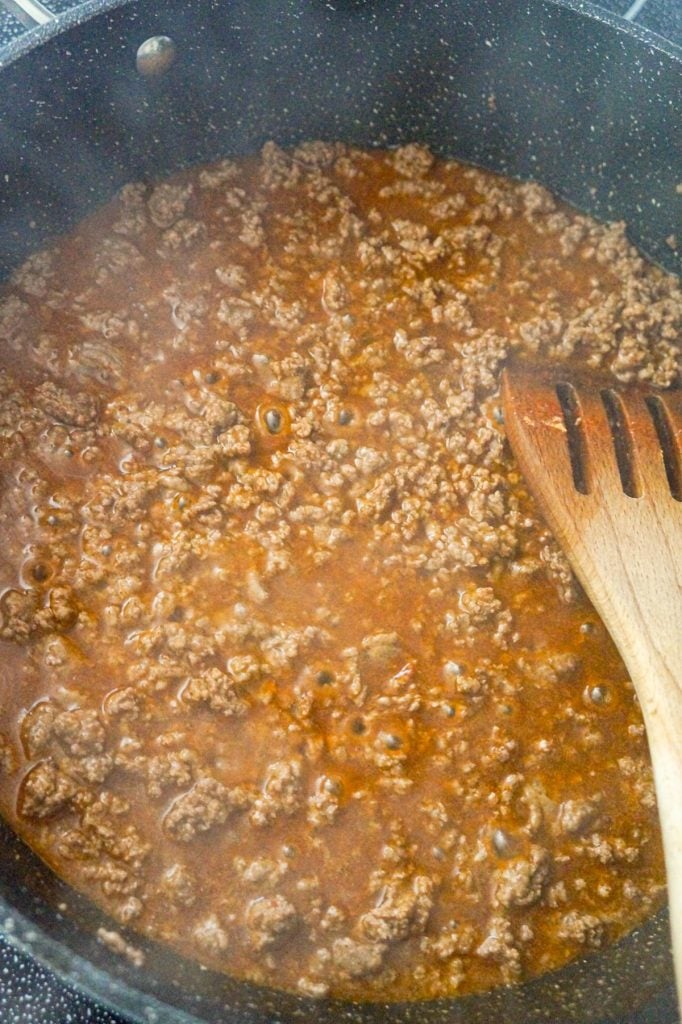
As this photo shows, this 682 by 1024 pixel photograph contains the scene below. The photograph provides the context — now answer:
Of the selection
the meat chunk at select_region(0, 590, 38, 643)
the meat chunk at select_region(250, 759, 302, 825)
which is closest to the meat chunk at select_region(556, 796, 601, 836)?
the meat chunk at select_region(250, 759, 302, 825)

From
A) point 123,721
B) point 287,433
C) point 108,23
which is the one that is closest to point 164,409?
point 287,433

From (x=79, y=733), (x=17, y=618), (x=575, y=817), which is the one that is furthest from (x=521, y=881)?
(x=17, y=618)

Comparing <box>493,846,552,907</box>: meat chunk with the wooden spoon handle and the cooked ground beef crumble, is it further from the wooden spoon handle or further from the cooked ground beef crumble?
the wooden spoon handle

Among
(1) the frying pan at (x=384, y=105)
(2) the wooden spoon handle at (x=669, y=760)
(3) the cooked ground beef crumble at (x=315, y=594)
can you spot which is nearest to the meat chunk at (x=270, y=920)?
(3) the cooked ground beef crumble at (x=315, y=594)

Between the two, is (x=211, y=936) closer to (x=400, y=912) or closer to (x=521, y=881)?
(x=400, y=912)

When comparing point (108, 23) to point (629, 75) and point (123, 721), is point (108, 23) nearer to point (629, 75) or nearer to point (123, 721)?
point (629, 75)

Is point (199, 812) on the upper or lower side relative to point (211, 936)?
upper
